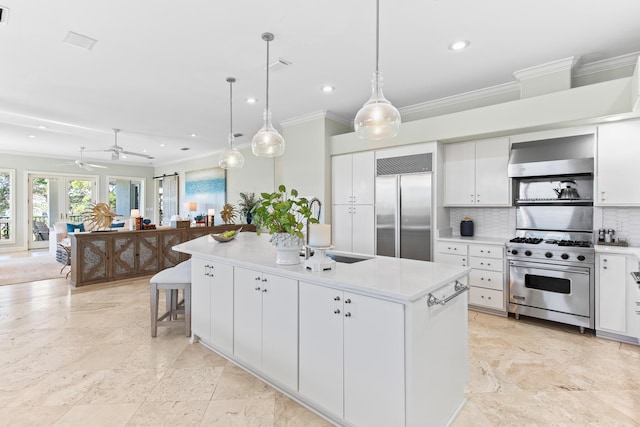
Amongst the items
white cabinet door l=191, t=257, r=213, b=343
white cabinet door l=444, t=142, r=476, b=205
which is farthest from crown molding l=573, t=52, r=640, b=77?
white cabinet door l=191, t=257, r=213, b=343

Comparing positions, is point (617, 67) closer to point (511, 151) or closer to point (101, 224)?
point (511, 151)

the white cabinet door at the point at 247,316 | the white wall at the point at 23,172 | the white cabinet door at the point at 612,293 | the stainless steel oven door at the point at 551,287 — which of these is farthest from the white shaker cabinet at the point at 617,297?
the white wall at the point at 23,172

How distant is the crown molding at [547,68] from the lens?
3.32 meters

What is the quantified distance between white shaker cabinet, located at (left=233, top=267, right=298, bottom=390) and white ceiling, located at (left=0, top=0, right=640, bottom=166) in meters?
2.17

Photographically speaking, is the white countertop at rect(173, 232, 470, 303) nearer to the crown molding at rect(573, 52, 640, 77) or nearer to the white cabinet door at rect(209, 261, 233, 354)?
the white cabinet door at rect(209, 261, 233, 354)

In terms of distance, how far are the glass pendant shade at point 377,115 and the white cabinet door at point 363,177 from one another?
2.56 m

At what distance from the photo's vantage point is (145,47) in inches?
122

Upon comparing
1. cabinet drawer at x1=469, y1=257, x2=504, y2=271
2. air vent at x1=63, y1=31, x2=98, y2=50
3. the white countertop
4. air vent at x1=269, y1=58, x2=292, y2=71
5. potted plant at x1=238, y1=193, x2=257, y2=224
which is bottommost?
cabinet drawer at x1=469, y1=257, x2=504, y2=271

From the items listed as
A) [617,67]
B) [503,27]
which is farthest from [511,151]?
[503,27]

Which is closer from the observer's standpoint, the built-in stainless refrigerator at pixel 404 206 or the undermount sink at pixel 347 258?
the undermount sink at pixel 347 258

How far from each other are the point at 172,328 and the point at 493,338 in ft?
10.9

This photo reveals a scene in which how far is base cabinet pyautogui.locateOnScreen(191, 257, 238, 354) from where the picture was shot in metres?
2.61

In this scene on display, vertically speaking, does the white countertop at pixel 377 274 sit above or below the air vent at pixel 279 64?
below

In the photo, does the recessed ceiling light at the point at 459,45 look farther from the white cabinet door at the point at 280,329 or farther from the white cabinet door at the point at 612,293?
the white cabinet door at the point at 280,329
